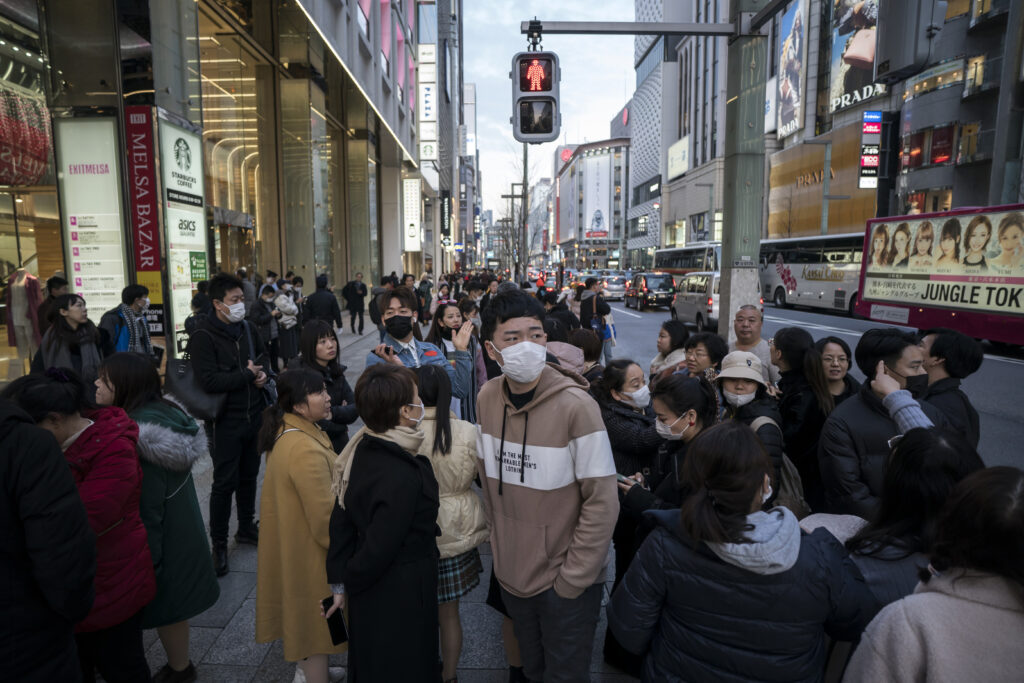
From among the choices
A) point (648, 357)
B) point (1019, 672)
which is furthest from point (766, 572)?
point (648, 357)

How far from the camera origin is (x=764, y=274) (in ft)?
113

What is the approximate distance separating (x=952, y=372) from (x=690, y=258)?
3295 cm

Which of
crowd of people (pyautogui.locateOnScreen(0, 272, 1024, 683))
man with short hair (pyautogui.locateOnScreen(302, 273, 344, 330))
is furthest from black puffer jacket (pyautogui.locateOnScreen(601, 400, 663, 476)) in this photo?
man with short hair (pyautogui.locateOnScreen(302, 273, 344, 330))

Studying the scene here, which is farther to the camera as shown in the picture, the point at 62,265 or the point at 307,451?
the point at 62,265

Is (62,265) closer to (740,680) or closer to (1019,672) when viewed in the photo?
(740,680)

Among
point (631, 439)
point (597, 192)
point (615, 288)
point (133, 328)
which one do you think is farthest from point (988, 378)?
point (597, 192)

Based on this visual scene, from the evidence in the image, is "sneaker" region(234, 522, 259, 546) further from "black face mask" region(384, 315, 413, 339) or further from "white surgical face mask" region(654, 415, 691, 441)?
"white surgical face mask" region(654, 415, 691, 441)

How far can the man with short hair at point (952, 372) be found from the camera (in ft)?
12.0

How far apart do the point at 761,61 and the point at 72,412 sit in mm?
6902

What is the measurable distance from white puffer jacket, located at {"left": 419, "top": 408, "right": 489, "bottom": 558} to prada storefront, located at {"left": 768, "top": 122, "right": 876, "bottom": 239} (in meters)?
43.2

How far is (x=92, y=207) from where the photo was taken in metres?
8.21

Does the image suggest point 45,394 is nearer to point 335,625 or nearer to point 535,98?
point 335,625

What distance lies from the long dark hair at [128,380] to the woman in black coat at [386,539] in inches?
47.2

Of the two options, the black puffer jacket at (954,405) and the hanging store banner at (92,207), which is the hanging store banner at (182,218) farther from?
the black puffer jacket at (954,405)
